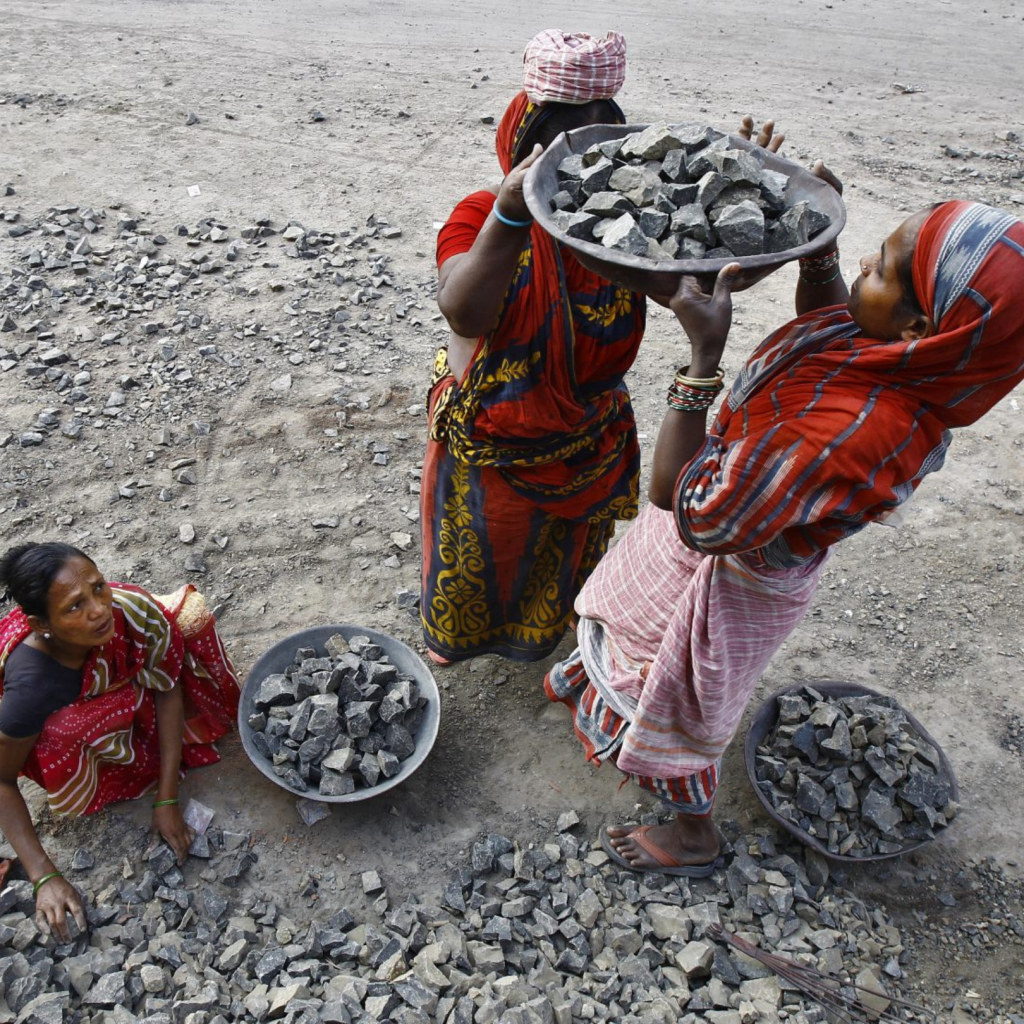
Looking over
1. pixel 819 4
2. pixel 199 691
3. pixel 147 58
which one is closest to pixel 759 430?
pixel 199 691

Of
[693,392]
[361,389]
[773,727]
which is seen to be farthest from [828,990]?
[361,389]

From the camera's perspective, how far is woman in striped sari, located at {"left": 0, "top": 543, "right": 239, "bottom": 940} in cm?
242

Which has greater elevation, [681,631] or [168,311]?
[681,631]

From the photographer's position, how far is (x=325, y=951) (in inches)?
99.6

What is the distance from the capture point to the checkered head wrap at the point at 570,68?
87.0 inches

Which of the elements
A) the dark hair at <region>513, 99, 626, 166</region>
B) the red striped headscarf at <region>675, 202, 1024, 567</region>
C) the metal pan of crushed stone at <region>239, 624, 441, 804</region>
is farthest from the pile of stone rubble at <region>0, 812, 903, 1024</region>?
the dark hair at <region>513, 99, 626, 166</region>

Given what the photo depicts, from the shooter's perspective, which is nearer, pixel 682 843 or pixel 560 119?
pixel 560 119

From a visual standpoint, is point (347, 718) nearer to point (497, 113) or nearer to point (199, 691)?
point (199, 691)

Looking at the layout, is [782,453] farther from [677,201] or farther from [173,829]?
[173,829]

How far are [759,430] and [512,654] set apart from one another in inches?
71.3

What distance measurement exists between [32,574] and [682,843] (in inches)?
80.9

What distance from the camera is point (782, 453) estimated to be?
67.3 inches

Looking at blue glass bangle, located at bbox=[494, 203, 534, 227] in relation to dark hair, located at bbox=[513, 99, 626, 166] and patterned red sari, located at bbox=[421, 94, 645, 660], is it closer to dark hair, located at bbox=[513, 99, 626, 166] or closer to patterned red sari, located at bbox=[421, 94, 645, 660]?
patterned red sari, located at bbox=[421, 94, 645, 660]

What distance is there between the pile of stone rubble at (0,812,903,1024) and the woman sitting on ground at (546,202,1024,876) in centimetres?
49
